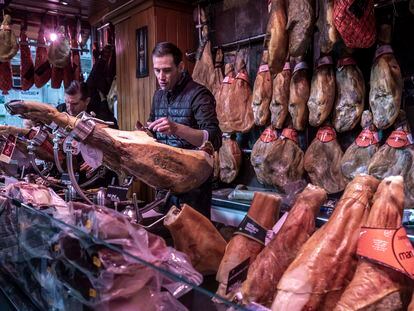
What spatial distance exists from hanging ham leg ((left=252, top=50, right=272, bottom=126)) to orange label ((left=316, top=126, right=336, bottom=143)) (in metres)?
0.51

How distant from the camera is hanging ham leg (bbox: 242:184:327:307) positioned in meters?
0.81

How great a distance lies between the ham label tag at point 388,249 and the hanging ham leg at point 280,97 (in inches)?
87.9

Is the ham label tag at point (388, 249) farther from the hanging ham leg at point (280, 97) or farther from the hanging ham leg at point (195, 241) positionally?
the hanging ham leg at point (280, 97)

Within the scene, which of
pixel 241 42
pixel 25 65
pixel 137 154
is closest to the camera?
pixel 137 154

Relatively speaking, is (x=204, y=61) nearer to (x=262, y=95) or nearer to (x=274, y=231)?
(x=262, y=95)

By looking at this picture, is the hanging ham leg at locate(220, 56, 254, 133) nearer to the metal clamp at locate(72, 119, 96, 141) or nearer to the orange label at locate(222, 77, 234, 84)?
the orange label at locate(222, 77, 234, 84)

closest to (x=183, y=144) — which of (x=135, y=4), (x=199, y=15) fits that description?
(x=199, y=15)

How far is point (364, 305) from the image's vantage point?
0.69m

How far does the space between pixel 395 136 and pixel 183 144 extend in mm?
1227

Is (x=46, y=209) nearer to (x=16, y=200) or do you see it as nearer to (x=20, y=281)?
(x=16, y=200)

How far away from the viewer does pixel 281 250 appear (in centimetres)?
87

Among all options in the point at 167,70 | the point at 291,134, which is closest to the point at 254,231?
the point at 167,70

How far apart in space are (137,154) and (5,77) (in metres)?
4.29

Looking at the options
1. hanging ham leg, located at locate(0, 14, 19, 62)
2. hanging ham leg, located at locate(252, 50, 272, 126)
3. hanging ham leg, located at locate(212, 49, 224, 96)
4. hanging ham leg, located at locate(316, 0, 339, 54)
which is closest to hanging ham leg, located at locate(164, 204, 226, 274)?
hanging ham leg, located at locate(316, 0, 339, 54)
